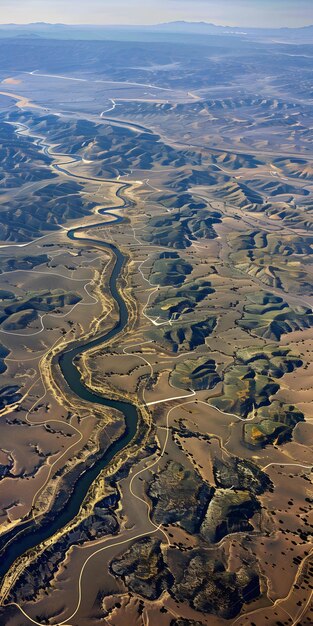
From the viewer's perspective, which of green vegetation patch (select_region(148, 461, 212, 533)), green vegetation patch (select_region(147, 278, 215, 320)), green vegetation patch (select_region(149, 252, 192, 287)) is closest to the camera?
green vegetation patch (select_region(148, 461, 212, 533))

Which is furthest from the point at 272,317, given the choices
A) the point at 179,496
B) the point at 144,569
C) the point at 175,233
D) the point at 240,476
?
the point at 144,569

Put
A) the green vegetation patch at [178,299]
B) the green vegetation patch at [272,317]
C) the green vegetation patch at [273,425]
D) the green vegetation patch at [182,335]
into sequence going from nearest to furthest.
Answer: the green vegetation patch at [273,425]
the green vegetation patch at [182,335]
the green vegetation patch at [272,317]
the green vegetation patch at [178,299]

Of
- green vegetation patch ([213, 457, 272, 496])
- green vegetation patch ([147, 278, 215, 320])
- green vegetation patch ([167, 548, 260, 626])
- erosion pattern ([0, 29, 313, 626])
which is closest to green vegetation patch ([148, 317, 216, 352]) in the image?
erosion pattern ([0, 29, 313, 626])

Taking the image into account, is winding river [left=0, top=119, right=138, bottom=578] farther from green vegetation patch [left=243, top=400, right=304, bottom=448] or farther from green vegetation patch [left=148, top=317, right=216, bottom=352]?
green vegetation patch [left=243, top=400, right=304, bottom=448]

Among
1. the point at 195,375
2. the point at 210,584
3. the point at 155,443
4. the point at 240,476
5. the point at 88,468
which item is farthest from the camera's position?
the point at 195,375

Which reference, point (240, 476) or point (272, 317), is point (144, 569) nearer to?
point (240, 476)

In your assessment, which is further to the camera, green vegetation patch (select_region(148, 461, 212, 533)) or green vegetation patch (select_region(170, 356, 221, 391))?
green vegetation patch (select_region(170, 356, 221, 391))

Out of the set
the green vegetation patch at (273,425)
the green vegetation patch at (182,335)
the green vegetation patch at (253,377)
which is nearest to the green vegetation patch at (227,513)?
the green vegetation patch at (273,425)

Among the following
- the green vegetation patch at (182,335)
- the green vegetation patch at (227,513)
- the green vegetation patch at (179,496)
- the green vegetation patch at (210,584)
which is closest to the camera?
the green vegetation patch at (210,584)

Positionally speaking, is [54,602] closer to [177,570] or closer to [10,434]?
[177,570]

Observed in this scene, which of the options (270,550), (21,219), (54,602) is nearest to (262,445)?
(270,550)

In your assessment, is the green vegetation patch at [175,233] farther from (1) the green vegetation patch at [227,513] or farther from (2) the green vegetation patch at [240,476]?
(1) the green vegetation patch at [227,513]

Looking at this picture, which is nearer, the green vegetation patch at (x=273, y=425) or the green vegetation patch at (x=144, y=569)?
the green vegetation patch at (x=144, y=569)
